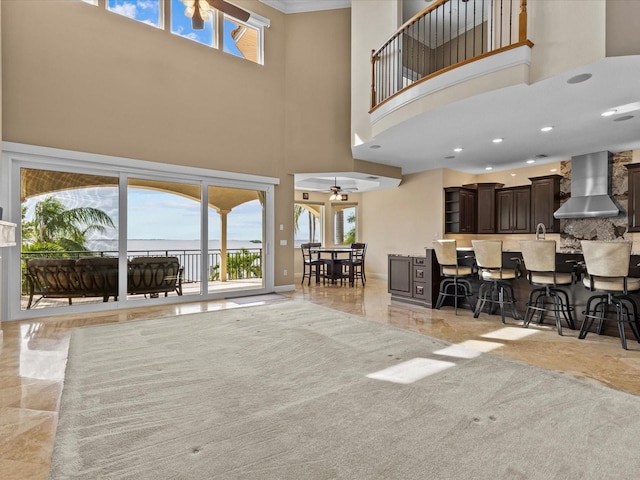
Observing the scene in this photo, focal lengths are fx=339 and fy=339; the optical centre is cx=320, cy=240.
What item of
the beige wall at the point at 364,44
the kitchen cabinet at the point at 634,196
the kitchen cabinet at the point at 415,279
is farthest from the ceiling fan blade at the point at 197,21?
the kitchen cabinet at the point at 634,196

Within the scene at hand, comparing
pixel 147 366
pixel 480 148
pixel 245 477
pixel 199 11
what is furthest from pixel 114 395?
pixel 480 148

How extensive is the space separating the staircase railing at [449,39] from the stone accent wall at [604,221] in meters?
3.46

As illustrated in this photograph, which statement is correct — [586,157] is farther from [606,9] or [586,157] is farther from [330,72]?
[330,72]

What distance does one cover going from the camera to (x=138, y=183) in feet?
19.2

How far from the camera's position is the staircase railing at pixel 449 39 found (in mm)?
4371

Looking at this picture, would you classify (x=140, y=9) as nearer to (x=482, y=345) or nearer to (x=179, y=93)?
(x=179, y=93)

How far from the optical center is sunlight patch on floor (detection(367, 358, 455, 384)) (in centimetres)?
278

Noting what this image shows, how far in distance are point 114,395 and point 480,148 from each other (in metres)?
6.87

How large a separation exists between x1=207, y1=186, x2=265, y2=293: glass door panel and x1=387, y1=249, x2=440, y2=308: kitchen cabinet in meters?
2.86

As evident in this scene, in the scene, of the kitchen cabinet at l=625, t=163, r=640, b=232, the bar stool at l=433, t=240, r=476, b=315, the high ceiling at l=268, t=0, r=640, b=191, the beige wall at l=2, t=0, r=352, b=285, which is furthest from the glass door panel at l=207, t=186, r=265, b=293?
the kitchen cabinet at l=625, t=163, r=640, b=232

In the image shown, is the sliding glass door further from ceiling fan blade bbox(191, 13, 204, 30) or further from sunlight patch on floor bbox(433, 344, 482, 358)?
sunlight patch on floor bbox(433, 344, 482, 358)

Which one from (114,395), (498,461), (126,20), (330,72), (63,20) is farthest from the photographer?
(330,72)

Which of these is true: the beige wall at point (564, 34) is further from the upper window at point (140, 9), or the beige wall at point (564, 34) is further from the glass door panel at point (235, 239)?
the upper window at point (140, 9)

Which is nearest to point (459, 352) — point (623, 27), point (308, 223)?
point (623, 27)
